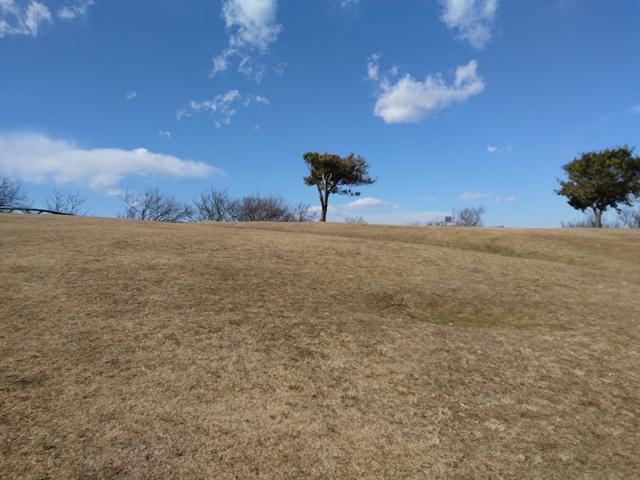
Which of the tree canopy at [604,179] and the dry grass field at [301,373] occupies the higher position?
the tree canopy at [604,179]

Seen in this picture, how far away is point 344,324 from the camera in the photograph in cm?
607

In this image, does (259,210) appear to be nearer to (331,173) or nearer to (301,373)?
(331,173)

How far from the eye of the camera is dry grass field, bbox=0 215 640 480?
3.25 m

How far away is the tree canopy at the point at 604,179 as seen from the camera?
113ft

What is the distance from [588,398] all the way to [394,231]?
16.5 m

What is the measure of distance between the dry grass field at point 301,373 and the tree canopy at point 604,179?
31.9 meters

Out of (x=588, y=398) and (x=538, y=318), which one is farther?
(x=538, y=318)

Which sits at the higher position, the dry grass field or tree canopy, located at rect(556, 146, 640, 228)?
tree canopy, located at rect(556, 146, 640, 228)

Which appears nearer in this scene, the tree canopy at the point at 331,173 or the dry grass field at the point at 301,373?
the dry grass field at the point at 301,373

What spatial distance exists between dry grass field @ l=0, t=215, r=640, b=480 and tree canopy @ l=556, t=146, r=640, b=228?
3187cm

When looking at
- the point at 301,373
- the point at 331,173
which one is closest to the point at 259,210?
the point at 331,173

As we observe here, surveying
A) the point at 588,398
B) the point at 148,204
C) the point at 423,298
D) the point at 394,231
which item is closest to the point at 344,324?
the point at 423,298

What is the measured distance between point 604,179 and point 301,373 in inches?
1563

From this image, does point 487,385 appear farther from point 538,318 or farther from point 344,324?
point 538,318
